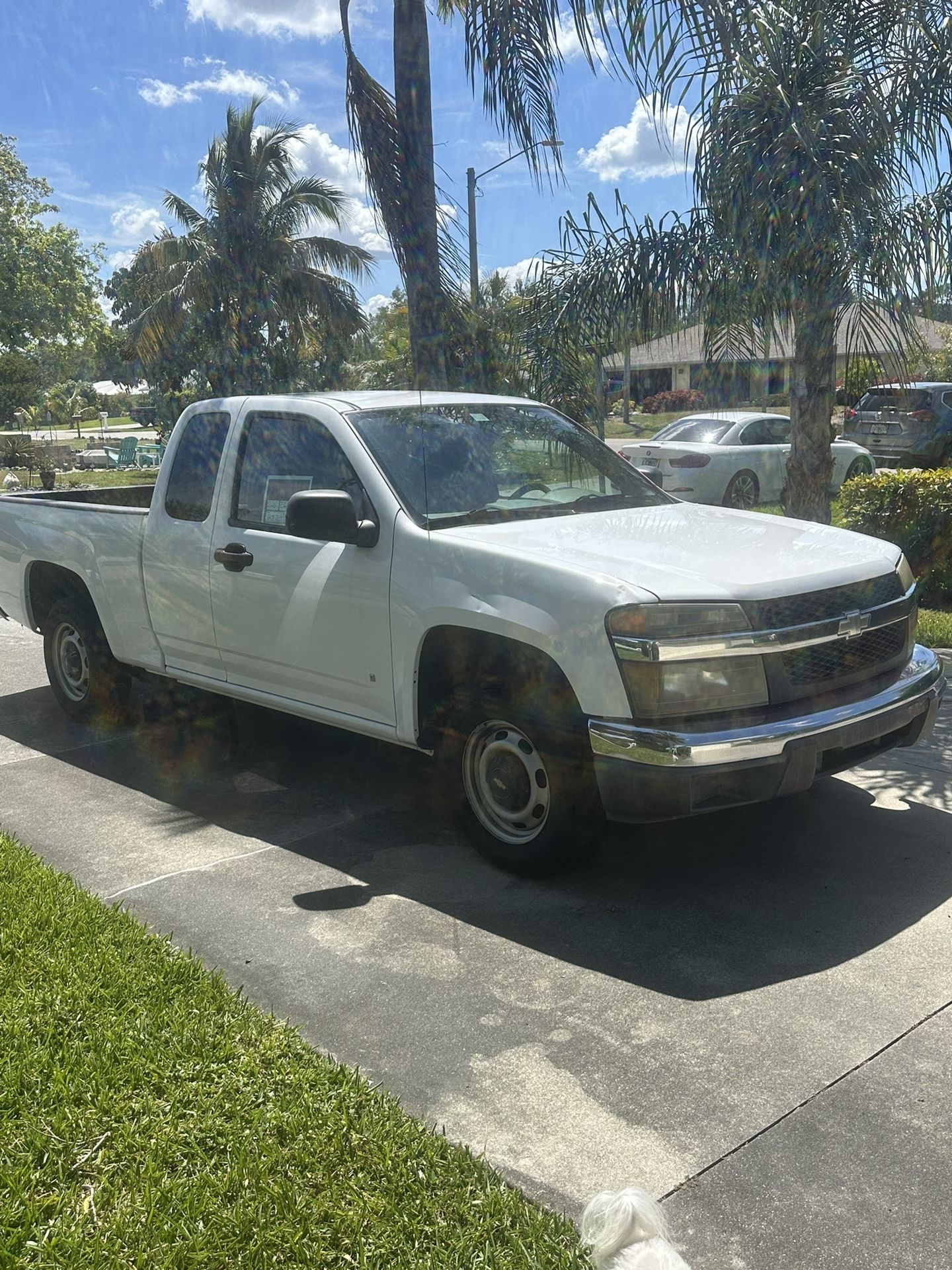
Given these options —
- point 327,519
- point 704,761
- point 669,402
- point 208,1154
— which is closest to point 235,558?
point 327,519

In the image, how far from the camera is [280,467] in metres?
5.77

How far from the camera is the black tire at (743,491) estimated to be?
16375 mm

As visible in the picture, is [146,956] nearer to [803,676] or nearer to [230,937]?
[230,937]

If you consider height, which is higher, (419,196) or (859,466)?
(419,196)

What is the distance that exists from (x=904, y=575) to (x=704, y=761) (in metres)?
1.51

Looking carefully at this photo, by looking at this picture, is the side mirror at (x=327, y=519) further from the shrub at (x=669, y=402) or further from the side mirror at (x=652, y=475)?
the shrub at (x=669, y=402)

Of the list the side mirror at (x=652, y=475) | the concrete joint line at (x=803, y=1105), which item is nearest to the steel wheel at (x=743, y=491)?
the side mirror at (x=652, y=475)

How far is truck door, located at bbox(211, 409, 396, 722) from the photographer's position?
5109 millimetres

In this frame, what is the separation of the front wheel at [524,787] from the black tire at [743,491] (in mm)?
11842

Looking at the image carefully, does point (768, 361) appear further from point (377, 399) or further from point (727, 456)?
point (727, 456)

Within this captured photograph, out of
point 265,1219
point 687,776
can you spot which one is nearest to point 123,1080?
point 265,1219

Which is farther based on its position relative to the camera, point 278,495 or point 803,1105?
point 278,495

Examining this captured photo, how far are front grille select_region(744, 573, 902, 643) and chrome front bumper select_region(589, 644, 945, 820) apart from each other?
0.34 meters

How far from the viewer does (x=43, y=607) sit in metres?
7.43
